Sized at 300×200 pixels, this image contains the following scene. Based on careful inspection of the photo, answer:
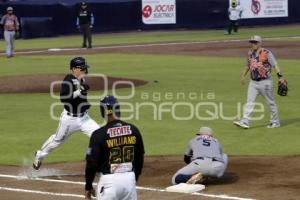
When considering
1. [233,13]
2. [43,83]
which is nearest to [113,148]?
[43,83]

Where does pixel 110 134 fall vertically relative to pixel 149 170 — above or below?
above

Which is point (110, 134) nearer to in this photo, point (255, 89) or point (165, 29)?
point (255, 89)

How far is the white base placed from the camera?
12.2 metres

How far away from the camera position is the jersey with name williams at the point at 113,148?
28.8ft

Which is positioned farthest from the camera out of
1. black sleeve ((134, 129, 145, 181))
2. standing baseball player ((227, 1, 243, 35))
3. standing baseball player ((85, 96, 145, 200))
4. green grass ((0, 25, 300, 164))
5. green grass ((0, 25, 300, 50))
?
standing baseball player ((227, 1, 243, 35))

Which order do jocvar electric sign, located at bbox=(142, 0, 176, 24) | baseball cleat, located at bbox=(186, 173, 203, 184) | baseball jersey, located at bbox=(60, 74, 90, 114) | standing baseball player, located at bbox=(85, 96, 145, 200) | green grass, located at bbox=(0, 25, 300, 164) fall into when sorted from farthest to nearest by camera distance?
jocvar electric sign, located at bbox=(142, 0, 176, 24), green grass, located at bbox=(0, 25, 300, 164), baseball jersey, located at bbox=(60, 74, 90, 114), baseball cleat, located at bbox=(186, 173, 203, 184), standing baseball player, located at bbox=(85, 96, 145, 200)

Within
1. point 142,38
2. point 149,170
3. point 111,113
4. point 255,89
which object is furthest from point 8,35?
point 111,113

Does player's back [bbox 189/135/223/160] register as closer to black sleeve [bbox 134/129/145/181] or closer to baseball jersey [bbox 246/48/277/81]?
black sleeve [bbox 134/129/145/181]

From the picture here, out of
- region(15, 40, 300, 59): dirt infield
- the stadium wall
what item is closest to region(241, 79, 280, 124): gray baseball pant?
region(15, 40, 300, 59): dirt infield

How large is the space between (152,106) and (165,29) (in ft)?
118

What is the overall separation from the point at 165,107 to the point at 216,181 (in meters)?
9.09

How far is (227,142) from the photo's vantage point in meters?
16.9

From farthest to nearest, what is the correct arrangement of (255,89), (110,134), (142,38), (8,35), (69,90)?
(142,38), (8,35), (255,89), (69,90), (110,134)

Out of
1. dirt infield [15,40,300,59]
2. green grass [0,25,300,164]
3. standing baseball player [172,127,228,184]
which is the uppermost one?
standing baseball player [172,127,228,184]
